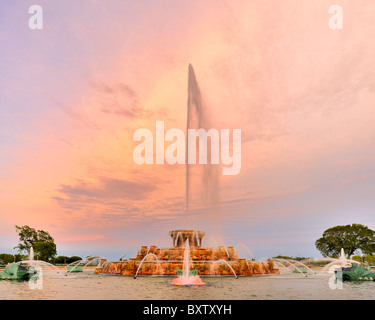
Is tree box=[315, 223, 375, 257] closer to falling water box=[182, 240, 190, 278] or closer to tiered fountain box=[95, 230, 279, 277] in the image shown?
tiered fountain box=[95, 230, 279, 277]

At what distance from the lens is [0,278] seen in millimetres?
30406

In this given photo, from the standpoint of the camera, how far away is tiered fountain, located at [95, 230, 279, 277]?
3124 centimetres

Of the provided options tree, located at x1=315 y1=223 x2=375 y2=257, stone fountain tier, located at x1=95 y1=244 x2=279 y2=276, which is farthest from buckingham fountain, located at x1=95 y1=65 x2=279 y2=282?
tree, located at x1=315 y1=223 x2=375 y2=257

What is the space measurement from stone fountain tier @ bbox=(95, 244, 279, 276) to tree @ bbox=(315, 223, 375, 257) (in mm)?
45355

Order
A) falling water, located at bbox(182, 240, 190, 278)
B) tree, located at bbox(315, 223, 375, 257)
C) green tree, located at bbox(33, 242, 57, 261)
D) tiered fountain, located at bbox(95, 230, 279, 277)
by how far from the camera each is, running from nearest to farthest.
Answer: falling water, located at bbox(182, 240, 190, 278), tiered fountain, located at bbox(95, 230, 279, 277), tree, located at bbox(315, 223, 375, 257), green tree, located at bbox(33, 242, 57, 261)

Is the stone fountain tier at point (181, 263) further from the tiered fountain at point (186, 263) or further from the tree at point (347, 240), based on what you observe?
the tree at point (347, 240)

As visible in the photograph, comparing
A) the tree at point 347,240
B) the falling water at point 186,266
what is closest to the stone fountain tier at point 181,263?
the falling water at point 186,266

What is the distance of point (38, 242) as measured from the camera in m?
80.6

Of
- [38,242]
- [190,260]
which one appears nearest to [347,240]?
[190,260]

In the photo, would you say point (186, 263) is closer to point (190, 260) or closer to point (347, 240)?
point (190, 260)
